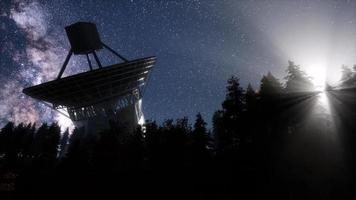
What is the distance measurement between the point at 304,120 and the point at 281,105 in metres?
→ 4.09

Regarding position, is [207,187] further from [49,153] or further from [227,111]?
[49,153]

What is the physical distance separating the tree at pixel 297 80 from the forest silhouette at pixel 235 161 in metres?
0.15

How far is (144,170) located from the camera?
3578 centimetres

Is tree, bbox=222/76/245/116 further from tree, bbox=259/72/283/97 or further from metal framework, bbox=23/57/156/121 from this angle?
metal framework, bbox=23/57/156/121

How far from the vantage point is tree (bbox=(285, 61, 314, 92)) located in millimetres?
36906

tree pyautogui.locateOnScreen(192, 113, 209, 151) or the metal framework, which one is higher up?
the metal framework

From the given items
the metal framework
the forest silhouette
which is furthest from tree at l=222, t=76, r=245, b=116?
the metal framework

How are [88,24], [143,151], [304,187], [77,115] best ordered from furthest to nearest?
[77,115] → [88,24] → [143,151] → [304,187]

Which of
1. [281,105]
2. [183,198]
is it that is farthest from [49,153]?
[281,105]

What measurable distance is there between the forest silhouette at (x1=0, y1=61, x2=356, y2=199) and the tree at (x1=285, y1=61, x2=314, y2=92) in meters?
0.15

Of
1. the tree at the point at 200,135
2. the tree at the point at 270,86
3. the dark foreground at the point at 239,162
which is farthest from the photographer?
the tree at the point at 200,135

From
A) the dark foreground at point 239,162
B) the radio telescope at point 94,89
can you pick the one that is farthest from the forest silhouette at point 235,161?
the radio telescope at point 94,89

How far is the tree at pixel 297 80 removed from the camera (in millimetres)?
36906

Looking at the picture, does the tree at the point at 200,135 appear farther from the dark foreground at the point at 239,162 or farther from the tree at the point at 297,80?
the tree at the point at 297,80
